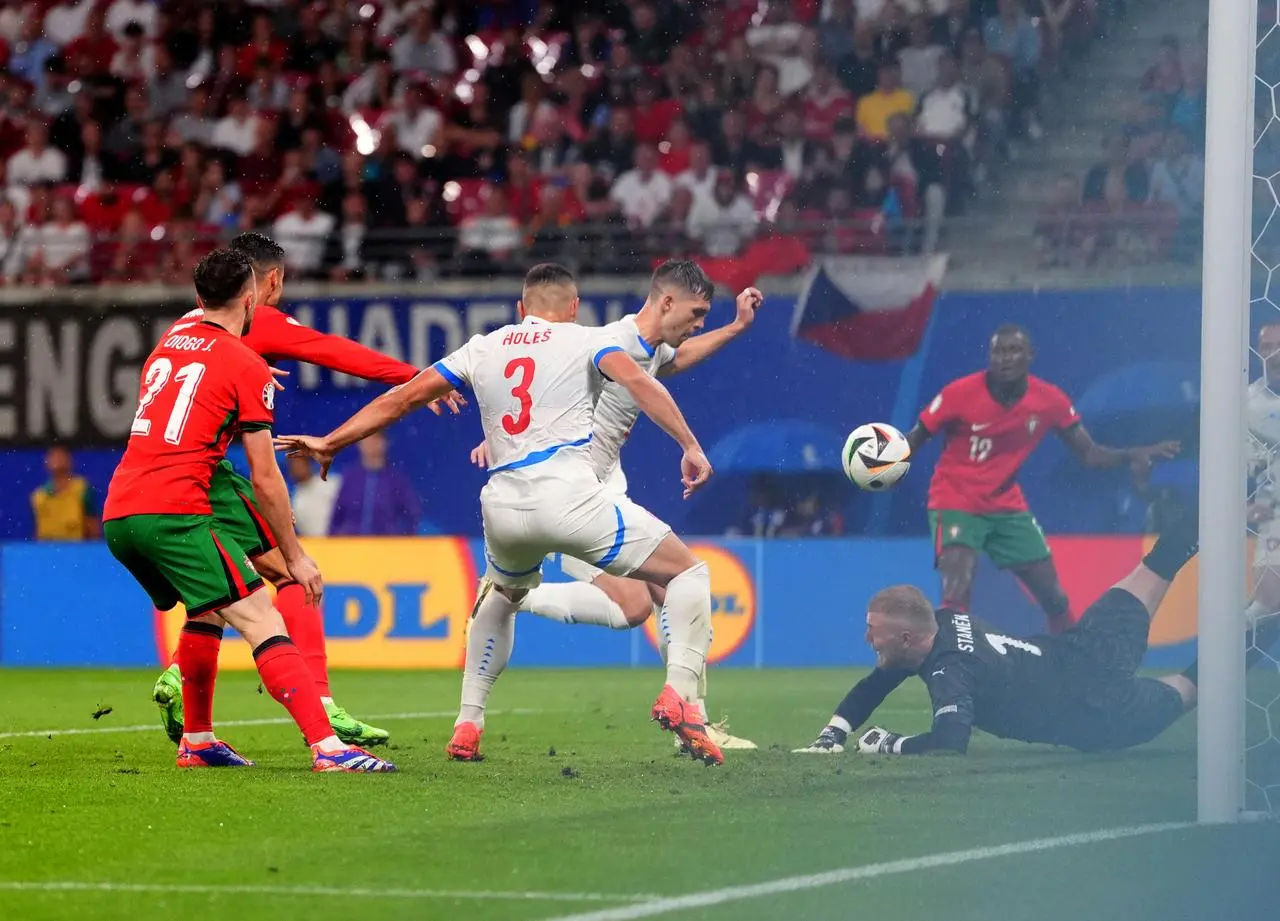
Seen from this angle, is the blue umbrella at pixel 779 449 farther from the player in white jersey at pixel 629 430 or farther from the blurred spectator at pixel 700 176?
the player in white jersey at pixel 629 430

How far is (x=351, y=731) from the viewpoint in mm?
8227

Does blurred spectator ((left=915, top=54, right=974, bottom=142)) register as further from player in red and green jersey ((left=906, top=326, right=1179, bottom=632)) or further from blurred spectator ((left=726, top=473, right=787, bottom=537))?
player in red and green jersey ((left=906, top=326, right=1179, bottom=632))

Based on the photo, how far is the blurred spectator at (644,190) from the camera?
1755 centimetres

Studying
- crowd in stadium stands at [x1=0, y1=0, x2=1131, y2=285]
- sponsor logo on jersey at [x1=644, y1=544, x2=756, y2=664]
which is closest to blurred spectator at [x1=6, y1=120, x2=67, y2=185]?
crowd in stadium stands at [x1=0, y1=0, x2=1131, y2=285]

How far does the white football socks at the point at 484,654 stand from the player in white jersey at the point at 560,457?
23 centimetres

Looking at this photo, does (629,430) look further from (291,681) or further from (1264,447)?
(1264,447)

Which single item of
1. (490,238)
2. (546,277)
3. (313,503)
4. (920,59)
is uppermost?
(920,59)

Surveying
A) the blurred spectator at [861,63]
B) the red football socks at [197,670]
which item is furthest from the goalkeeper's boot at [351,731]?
the blurred spectator at [861,63]

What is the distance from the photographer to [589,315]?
54.7ft

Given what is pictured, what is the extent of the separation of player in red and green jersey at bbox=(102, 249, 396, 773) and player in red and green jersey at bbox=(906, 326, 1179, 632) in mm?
5013

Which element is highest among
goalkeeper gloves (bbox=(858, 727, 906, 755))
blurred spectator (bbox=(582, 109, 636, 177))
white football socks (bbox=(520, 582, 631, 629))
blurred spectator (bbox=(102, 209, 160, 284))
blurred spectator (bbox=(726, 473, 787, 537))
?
blurred spectator (bbox=(582, 109, 636, 177))

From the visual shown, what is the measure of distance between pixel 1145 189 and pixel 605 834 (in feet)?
37.6

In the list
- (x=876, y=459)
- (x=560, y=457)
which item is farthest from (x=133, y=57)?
(x=560, y=457)

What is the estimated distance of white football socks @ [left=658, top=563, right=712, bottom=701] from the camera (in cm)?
747
